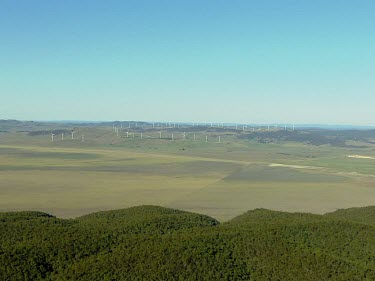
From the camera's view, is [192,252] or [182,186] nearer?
[192,252]

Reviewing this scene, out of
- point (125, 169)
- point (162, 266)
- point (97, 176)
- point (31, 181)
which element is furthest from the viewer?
point (125, 169)

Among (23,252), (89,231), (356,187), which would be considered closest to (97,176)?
(356,187)

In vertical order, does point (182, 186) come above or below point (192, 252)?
below

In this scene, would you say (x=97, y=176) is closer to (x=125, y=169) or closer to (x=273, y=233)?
(x=125, y=169)

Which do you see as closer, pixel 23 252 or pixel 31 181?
pixel 23 252

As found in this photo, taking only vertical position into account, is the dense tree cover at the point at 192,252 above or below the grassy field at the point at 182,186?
above

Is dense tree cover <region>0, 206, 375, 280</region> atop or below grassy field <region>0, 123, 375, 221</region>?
atop

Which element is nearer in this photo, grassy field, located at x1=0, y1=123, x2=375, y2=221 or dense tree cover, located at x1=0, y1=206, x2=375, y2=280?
dense tree cover, located at x1=0, y1=206, x2=375, y2=280

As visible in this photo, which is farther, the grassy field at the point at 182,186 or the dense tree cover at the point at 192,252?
the grassy field at the point at 182,186
